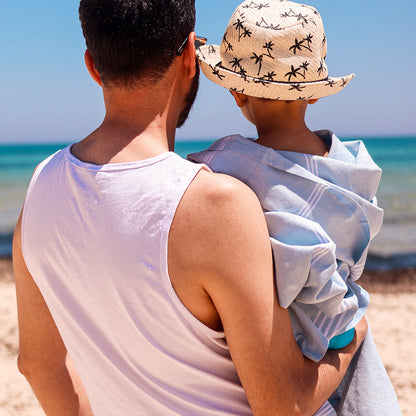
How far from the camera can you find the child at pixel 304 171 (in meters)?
1.28

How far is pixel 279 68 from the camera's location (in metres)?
1.39

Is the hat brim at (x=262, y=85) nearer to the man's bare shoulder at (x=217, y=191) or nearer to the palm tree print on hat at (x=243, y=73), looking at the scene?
the palm tree print on hat at (x=243, y=73)

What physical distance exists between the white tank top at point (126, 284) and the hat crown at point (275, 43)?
427 millimetres

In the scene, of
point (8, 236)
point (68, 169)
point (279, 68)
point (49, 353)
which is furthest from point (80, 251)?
point (8, 236)

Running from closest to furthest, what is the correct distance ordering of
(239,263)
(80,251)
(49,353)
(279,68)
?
(239,263)
(80,251)
(279,68)
(49,353)

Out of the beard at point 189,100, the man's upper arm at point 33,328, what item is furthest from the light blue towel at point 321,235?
the man's upper arm at point 33,328

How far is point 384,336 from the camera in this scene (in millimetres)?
5156

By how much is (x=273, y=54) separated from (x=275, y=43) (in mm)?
30

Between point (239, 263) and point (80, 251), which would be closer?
point (239, 263)

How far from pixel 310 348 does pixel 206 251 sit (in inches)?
15.6

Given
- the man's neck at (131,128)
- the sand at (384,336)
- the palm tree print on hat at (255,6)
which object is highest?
the palm tree print on hat at (255,6)

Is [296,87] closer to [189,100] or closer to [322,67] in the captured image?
[322,67]

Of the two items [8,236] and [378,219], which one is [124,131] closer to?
[378,219]

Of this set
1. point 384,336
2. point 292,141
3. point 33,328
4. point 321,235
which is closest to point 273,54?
point 292,141
